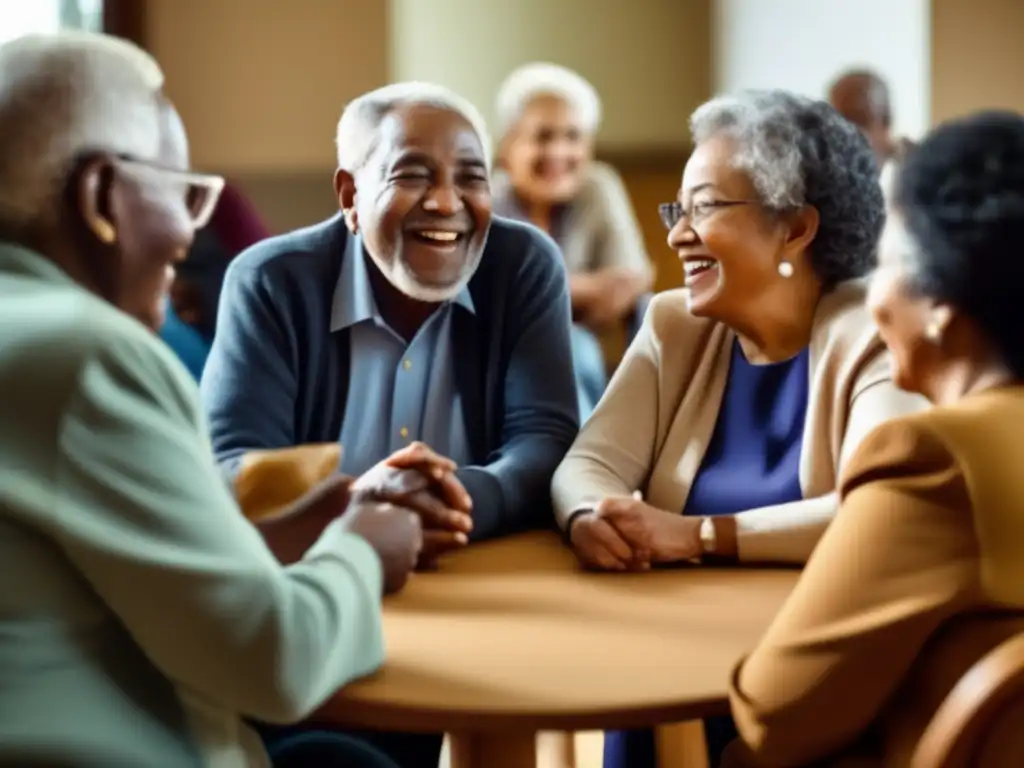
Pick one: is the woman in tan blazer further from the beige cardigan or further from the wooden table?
the beige cardigan

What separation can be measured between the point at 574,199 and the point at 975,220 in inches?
113

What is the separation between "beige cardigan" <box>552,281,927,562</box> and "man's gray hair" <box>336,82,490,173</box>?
0.40m

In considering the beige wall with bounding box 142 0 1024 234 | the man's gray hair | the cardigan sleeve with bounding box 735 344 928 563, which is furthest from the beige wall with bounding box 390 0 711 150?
the cardigan sleeve with bounding box 735 344 928 563

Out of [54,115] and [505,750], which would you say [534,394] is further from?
[54,115]

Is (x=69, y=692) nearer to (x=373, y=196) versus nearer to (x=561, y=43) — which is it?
(x=373, y=196)

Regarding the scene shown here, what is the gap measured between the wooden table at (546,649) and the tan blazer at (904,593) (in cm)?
9

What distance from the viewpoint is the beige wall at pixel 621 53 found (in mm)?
5184

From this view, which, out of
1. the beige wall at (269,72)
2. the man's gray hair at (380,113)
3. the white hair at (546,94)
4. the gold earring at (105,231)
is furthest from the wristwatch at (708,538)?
the beige wall at (269,72)

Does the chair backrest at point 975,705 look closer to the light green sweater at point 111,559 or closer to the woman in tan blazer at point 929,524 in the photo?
the woman in tan blazer at point 929,524

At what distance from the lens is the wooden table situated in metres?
1.23

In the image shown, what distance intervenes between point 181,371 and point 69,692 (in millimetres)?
283

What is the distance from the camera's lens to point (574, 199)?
4035 millimetres

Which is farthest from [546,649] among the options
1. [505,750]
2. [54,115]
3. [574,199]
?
[574,199]

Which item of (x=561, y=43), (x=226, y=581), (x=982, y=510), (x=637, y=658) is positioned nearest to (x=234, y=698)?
(x=226, y=581)
